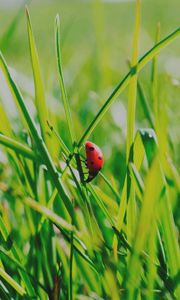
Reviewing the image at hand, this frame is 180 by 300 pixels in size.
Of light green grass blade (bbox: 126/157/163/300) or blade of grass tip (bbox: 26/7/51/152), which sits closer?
light green grass blade (bbox: 126/157/163/300)

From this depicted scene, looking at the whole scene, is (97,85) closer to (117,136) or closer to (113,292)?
(117,136)

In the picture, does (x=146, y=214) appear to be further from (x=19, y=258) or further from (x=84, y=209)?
(x=19, y=258)

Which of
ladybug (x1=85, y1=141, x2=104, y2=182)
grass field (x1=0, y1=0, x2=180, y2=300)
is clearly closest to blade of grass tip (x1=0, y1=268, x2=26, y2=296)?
grass field (x1=0, y1=0, x2=180, y2=300)

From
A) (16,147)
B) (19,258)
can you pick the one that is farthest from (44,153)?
(19,258)

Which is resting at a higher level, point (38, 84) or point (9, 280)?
point (38, 84)

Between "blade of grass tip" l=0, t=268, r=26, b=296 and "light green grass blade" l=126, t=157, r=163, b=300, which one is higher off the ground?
"light green grass blade" l=126, t=157, r=163, b=300

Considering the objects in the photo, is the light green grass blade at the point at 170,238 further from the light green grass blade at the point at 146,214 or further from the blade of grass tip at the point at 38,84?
the blade of grass tip at the point at 38,84

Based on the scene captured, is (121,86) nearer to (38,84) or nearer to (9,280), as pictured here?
(38,84)

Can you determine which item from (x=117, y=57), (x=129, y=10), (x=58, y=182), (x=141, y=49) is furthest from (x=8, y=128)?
(x=129, y=10)

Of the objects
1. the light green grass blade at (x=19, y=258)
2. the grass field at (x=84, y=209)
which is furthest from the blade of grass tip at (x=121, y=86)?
the light green grass blade at (x=19, y=258)

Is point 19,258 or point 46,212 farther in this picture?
point 19,258

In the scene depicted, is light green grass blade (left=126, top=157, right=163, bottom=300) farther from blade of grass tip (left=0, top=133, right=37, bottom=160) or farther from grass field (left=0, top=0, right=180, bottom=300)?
blade of grass tip (left=0, top=133, right=37, bottom=160)
